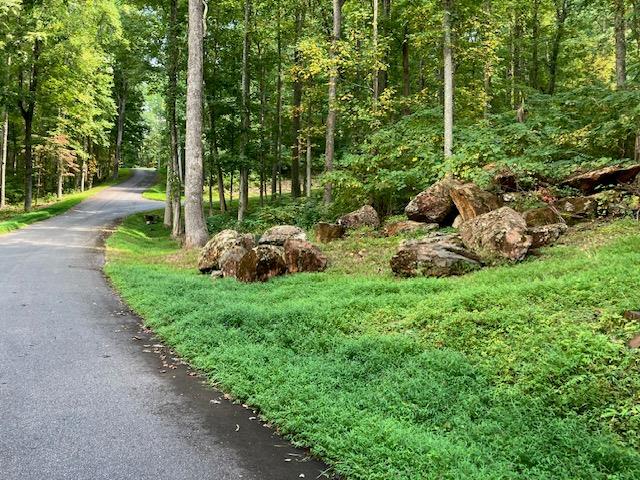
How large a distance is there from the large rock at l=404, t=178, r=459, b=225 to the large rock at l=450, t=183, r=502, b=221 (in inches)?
28.4

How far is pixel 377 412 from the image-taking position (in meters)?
4.46

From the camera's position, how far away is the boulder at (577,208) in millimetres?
10414

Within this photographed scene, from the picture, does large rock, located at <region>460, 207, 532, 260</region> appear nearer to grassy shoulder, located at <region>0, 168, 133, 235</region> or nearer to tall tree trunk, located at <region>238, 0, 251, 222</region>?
tall tree trunk, located at <region>238, 0, 251, 222</region>

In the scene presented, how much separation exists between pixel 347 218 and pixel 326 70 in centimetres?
572

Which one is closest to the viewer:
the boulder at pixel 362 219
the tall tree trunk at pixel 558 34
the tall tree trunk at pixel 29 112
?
the boulder at pixel 362 219

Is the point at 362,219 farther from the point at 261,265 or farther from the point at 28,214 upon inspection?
the point at 28,214

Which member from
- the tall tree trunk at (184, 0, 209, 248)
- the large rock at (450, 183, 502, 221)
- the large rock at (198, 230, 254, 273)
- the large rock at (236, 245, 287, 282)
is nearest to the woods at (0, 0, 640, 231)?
the tall tree trunk at (184, 0, 209, 248)

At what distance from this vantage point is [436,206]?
492 inches

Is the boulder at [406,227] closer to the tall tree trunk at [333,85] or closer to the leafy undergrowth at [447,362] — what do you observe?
the leafy undergrowth at [447,362]

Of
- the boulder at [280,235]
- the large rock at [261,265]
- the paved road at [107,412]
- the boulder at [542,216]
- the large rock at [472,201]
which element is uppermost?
the large rock at [472,201]

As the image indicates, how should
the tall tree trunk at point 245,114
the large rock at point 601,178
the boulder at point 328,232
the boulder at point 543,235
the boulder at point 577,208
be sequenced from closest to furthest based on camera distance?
the boulder at point 543,235
the large rock at point 601,178
the boulder at point 577,208
the boulder at point 328,232
the tall tree trunk at point 245,114

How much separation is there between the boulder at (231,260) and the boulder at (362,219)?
4524mm

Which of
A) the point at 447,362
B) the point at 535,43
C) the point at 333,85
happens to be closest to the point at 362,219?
the point at 333,85

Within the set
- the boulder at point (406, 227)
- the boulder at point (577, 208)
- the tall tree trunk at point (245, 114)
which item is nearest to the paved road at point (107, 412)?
the boulder at point (406, 227)
